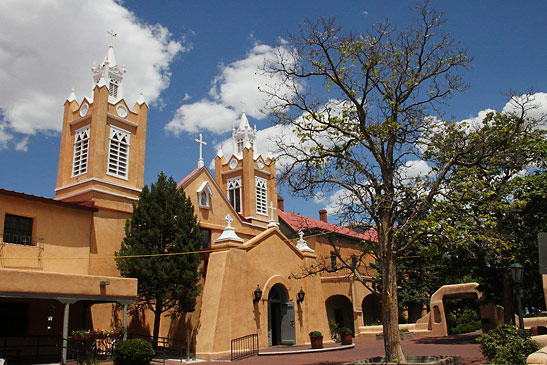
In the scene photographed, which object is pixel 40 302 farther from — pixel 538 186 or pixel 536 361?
pixel 538 186

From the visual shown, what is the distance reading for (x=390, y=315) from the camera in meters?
14.9

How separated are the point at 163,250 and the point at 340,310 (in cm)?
2064

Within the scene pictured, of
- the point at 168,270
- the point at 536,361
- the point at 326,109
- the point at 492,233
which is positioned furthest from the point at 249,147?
the point at 536,361

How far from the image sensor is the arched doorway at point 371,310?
129 feet

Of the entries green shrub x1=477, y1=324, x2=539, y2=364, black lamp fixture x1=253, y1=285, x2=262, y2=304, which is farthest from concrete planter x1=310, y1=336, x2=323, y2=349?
green shrub x1=477, y1=324, x2=539, y2=364

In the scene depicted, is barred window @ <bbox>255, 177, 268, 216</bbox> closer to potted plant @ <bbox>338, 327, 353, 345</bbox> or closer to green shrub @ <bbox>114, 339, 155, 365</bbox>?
potted plant @ <bbox>338, 327, 353, 345</bbox>

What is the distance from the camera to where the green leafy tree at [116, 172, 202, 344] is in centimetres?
2006

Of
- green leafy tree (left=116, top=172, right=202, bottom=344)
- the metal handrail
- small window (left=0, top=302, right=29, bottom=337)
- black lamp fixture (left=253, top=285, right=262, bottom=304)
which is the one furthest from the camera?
black lamp fixture (left=253, top=285, right=262, bottom=304)

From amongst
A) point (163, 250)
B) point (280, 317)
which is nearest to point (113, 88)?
point (163, 250)

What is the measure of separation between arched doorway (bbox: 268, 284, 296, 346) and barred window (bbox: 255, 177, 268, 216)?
33.9 ft

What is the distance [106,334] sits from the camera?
53.3 feet

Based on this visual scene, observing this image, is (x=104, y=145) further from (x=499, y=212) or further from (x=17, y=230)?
(x=499, y=212)

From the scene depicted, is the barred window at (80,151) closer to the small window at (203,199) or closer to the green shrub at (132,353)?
the small window at (203,199)

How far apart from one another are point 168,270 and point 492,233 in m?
13.1
